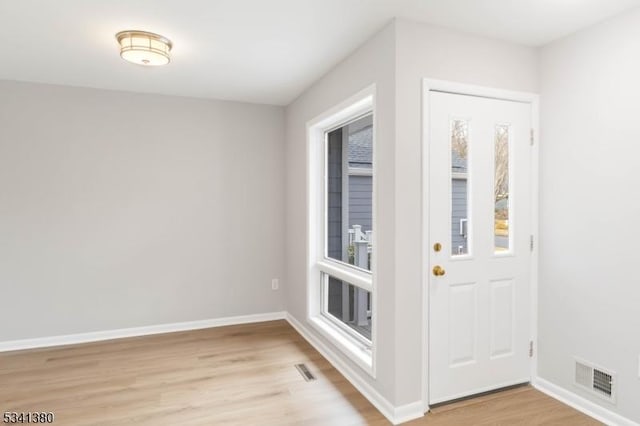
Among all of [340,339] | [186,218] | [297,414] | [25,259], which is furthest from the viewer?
[186,218]

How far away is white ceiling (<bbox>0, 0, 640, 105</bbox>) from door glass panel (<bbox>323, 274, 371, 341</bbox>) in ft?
6.49

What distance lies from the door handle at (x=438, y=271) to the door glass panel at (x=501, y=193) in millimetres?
511

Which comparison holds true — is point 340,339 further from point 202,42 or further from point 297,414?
point 202,42

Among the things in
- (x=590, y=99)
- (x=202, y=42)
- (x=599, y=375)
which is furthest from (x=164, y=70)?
(x=599, y=375)

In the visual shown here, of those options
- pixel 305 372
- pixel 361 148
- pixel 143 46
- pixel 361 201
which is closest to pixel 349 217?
pixel 361 201

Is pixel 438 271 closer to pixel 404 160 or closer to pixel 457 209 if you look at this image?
→ pixel 457 209

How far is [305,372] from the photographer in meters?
3.09

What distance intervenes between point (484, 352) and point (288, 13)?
259cm

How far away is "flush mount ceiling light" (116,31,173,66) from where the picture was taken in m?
2.59

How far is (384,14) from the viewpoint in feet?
7.55

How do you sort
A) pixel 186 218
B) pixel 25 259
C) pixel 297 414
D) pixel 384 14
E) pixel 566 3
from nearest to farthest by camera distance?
pixel 566 3, pixel 384 14, pixel 297 414, pixel 25 259, pixel 186 218

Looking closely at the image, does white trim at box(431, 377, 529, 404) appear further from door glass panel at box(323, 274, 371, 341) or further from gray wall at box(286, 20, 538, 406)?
door glass panel at box(323, 274, 371, 341)

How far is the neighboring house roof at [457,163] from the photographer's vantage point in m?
2.56

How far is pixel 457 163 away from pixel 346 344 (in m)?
1.67
